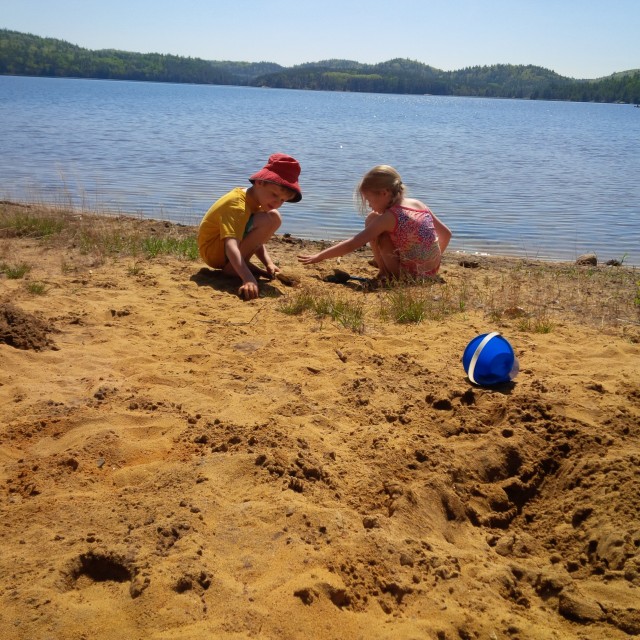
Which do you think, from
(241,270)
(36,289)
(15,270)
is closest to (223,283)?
(241,270)

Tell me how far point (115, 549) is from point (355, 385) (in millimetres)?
1740

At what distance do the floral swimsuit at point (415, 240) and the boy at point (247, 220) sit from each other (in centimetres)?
97

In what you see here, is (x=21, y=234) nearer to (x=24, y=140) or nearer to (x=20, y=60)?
(x=24, y=140)

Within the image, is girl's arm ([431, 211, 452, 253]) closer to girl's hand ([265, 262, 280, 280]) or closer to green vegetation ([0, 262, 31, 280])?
girl's hand ([265, 262, 280, 280])

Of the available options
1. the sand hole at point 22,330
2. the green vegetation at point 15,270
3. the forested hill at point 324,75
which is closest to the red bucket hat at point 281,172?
the green vegetation at point 15,270

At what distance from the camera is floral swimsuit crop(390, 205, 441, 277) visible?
617 centimetres

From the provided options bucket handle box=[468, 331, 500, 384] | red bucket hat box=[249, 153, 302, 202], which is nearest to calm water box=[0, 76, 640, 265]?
red bucket hat box=[249, 153, 302, 202]

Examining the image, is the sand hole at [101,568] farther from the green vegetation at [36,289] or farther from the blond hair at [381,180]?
the blond hair at [381,180]

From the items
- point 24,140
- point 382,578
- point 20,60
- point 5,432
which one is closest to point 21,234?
point 5,432

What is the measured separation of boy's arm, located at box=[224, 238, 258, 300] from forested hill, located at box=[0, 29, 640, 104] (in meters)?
109

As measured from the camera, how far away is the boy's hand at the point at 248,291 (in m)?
5.44

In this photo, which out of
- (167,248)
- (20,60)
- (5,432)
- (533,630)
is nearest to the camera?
(533,630)

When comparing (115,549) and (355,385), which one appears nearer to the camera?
(115,549)

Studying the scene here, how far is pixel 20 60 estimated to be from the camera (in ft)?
363
